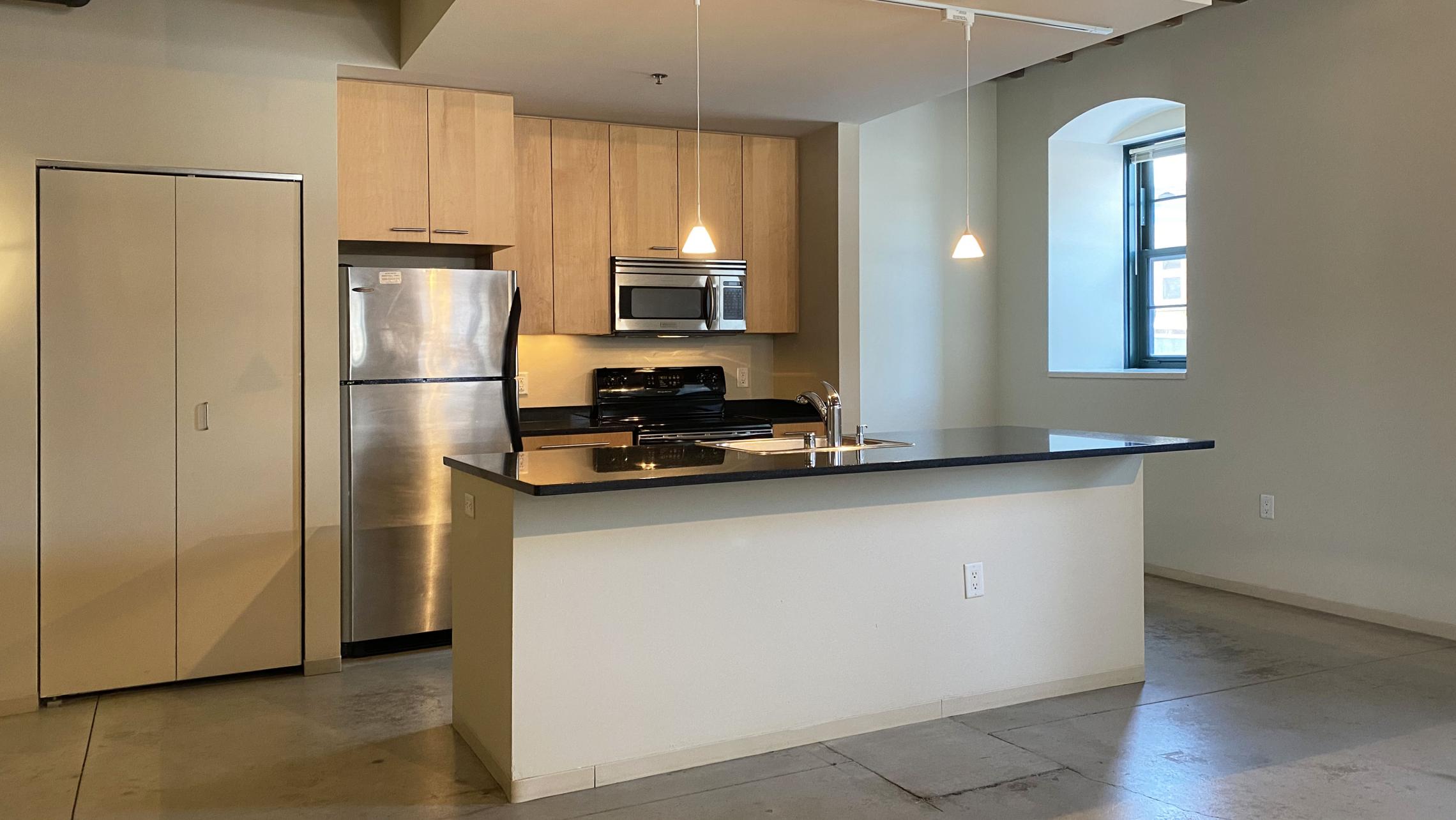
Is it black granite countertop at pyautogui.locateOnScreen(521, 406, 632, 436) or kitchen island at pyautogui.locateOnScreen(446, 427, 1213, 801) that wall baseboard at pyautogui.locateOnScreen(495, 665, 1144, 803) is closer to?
kitchen island at pyautogui.locateOnScreen(446, 427, 1213, 801)

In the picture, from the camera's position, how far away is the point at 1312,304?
4934mm

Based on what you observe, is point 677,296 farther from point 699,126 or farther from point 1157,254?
point 1157,254

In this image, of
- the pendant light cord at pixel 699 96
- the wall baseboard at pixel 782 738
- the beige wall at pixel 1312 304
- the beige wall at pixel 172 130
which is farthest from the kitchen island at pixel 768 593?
the beige wall at pixel 1312 304

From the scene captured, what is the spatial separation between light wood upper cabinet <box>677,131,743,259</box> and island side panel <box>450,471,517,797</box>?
8.31 ft

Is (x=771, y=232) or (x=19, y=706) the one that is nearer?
(x=19, y=706)

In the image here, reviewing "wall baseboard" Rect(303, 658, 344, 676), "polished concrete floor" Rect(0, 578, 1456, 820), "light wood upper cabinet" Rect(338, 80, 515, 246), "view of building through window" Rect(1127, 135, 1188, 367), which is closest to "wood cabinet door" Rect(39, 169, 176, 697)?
"polished concrete floor" Rect(0, 578, 1456, 820)

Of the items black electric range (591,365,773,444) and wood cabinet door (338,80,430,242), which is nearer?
wood cabinet door (338,80,430,242)

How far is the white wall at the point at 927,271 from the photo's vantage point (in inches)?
253

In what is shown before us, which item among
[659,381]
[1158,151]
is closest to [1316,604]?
[1158,151]

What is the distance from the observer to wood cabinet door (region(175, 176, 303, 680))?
4.10 meters

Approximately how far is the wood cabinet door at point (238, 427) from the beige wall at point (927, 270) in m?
3.23

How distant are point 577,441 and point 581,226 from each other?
111 centimetres

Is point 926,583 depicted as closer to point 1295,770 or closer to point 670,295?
point 1295,770

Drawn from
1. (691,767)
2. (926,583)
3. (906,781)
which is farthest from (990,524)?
(691,767)
